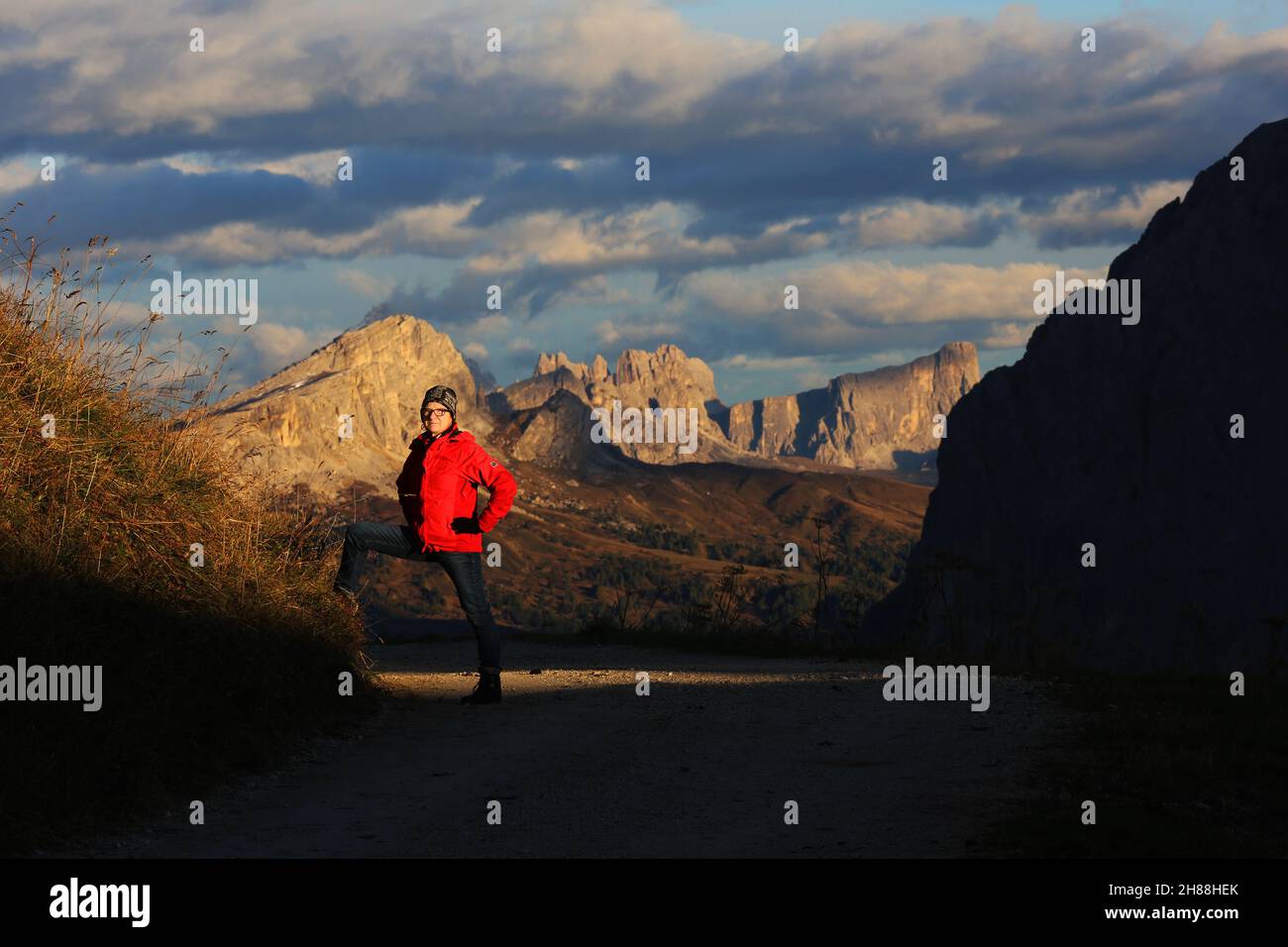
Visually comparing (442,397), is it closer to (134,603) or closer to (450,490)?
(450,490)

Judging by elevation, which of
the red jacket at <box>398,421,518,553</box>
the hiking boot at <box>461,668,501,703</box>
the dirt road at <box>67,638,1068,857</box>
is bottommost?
the dirt road at <box>67,638,1068,857</box>

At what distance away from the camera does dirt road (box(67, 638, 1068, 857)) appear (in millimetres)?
8227

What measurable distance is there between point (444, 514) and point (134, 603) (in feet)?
10.7

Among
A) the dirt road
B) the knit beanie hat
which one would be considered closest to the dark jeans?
the dirt road

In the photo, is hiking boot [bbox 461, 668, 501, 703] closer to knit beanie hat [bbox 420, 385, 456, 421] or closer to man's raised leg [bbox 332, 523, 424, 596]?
man's raised leg [bbox 332, 523, 424, 596]

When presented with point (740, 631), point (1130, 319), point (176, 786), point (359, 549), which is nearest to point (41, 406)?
point (359, 549)

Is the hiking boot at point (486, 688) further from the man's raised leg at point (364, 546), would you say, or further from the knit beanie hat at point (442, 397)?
the knit beanie hat at point (442, 397)

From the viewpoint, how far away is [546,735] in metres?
11.7

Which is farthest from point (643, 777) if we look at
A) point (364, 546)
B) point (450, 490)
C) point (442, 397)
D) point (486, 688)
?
Result: point (442, 397)

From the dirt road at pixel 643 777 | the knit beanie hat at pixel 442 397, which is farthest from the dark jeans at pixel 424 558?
the knit beanie hat at pixel 442 397

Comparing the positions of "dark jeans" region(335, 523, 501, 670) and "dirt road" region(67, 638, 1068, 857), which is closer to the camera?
"dirt road" region(67, 638, 1068, 857)

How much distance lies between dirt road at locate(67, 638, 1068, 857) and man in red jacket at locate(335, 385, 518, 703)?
1249 millimetres
